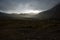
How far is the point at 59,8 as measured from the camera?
211 feet

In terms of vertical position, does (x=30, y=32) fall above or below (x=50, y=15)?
below

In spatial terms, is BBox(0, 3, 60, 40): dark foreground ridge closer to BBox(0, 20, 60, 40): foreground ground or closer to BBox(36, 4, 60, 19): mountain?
BBox(0, 20, 60, 40): foreground ground

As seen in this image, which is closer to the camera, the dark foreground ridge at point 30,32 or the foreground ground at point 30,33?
the foreground ground at point 30,33

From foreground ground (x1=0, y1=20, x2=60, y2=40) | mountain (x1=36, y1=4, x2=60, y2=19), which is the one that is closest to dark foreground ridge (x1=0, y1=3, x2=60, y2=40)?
foreground ground (x1=0, y1=20, x2=60, y2=40)

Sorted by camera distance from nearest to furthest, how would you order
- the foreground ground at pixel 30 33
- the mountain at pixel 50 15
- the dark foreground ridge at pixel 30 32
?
the foreground ground at pixel 30 33, the dark foreground ridge at pixel 30 32, the mountain at pixel 50 15

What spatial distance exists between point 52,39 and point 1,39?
170 inches

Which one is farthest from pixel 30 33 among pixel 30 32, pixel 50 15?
pixel 50 15

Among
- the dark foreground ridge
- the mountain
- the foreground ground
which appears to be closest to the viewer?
the foreground ground

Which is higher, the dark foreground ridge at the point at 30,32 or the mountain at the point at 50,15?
the mountain at the point at 50,15

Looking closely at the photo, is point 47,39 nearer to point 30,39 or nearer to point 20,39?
point 30,39

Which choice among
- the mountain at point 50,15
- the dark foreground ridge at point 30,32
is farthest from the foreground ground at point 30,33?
the mountain at point 50,15

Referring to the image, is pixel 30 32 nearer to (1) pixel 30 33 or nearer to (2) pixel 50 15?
(1) pixel 30 33

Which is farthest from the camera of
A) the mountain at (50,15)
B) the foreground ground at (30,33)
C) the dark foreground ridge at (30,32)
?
the mountain at (50,15)

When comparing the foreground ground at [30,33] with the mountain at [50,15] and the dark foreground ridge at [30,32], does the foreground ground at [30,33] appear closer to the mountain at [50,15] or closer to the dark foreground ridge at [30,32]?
the dark foreground ridge at [30,32]
